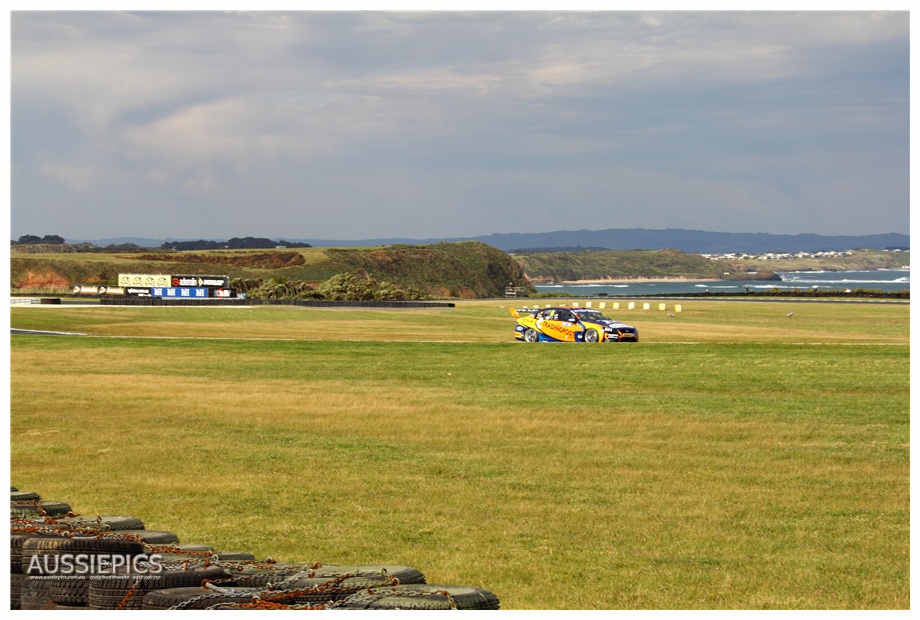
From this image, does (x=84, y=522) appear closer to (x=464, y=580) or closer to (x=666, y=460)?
(x=464, y=580)

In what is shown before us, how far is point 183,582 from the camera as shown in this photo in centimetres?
738

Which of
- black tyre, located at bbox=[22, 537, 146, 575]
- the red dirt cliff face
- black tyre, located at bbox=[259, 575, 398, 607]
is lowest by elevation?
black tyre, located at bbox=[259, 575, 398, 607]

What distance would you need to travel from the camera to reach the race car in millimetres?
45625

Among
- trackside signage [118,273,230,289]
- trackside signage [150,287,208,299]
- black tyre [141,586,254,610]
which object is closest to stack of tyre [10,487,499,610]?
black tyre [141,586,254,610]

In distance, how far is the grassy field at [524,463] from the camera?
11.4 metres

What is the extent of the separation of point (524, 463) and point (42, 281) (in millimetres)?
142343

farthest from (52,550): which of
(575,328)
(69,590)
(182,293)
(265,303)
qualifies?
(182,293)

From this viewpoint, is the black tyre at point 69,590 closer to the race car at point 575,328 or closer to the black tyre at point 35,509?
the black tyre at point 35,509

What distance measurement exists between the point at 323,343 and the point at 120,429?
926 inches

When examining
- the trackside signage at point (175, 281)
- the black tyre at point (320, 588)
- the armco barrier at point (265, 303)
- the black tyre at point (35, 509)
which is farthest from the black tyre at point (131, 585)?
the trackside signage at point (175, 281)

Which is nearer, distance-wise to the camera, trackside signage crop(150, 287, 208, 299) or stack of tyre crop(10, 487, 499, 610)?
stack of tyre crop(10, 487, 499, 610)

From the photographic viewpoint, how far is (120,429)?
21391 mm

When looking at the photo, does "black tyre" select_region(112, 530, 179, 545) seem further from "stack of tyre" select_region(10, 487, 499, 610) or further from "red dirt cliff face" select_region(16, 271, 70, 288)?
"red dirt cliff face" select_region(16, 271, 70, 288)

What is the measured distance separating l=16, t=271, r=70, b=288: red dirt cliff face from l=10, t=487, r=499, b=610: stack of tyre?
14438cm
